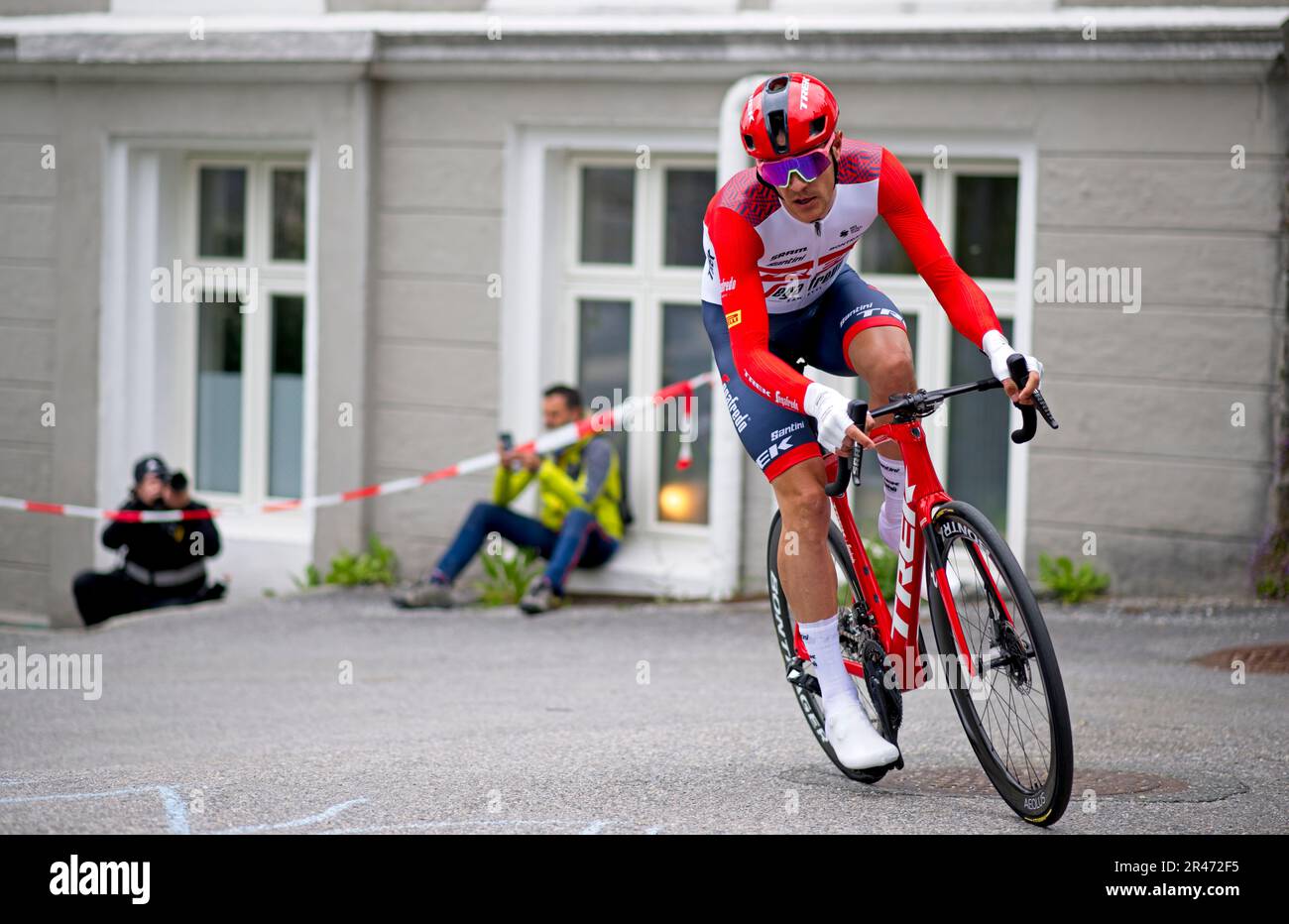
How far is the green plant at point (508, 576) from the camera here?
1083 centimetres

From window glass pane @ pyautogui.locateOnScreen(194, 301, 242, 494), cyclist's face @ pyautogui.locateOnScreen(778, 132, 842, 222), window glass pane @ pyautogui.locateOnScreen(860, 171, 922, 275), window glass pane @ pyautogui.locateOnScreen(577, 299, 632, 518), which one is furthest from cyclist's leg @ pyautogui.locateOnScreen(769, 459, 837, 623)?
window glass pane @ pyautogui.locateOnScreen(194, 301, 242, 494)

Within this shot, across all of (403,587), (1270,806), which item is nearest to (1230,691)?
(1270,806)

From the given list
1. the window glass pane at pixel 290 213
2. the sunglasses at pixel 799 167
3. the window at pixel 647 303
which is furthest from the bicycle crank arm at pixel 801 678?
the window glass pane at pixel 290 213

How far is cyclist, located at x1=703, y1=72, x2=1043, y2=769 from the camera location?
15.3 feet

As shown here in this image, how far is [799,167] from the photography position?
184 inches

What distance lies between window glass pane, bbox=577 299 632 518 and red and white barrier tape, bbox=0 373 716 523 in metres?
0.21

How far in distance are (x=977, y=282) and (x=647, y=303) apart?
7.28 ft

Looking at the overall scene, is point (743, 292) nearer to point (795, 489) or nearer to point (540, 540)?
point (795, 489)

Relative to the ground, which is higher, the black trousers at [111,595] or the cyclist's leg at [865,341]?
the cyclist's leg at [865,341]

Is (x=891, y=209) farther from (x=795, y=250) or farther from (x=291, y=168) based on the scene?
(x=291, y=168)

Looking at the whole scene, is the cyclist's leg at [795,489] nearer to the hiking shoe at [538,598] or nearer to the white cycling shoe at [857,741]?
the white cycling shoe at [857,741]

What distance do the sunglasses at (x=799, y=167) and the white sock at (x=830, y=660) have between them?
1302 mm

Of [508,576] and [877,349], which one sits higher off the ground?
[877,349]

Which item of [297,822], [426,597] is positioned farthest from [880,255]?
[297,822]
